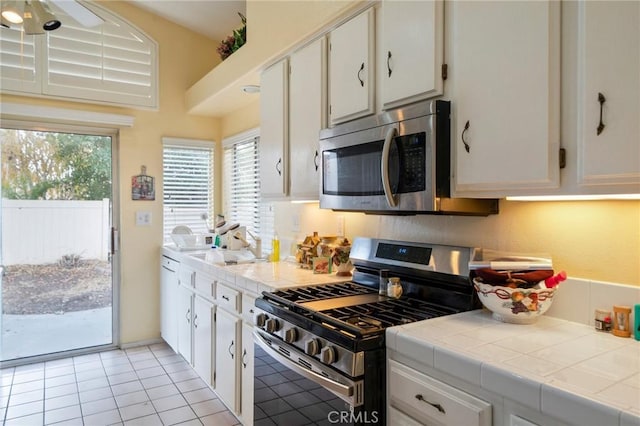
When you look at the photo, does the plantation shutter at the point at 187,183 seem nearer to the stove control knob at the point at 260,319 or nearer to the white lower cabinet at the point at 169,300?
the white lower cabinet at the point at 169,300

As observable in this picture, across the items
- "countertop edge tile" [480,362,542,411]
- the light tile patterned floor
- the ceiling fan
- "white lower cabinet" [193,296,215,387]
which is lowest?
the light tile patterned floor

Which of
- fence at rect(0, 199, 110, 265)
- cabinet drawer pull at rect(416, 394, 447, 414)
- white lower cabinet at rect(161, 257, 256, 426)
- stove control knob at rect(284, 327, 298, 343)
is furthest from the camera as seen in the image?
fence at rect(0, 199, 110, 265)

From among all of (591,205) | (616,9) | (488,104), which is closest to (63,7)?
(488,104)

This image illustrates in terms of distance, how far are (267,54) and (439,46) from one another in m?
1.43

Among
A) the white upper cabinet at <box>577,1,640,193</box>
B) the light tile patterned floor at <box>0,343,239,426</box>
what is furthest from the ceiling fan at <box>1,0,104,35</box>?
the white upper cabinet at <box>577,1,640,193</box>

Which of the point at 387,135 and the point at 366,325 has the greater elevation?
the point at 387,135

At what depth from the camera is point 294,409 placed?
66.4 inches

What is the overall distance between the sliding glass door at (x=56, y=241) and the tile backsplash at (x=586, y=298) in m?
3.81

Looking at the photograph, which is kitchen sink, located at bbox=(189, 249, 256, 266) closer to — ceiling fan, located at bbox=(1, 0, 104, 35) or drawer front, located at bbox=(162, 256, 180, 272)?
drawer front, located at bbox=(162, 256, 180, 272)

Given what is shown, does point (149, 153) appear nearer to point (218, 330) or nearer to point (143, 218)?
point (143, 218)

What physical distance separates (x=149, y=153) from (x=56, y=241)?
45.8 inches

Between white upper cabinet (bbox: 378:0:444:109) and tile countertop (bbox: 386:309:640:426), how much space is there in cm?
92

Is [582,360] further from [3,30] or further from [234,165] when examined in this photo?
[3,30]

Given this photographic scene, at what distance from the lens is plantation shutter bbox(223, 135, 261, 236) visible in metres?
3.81
